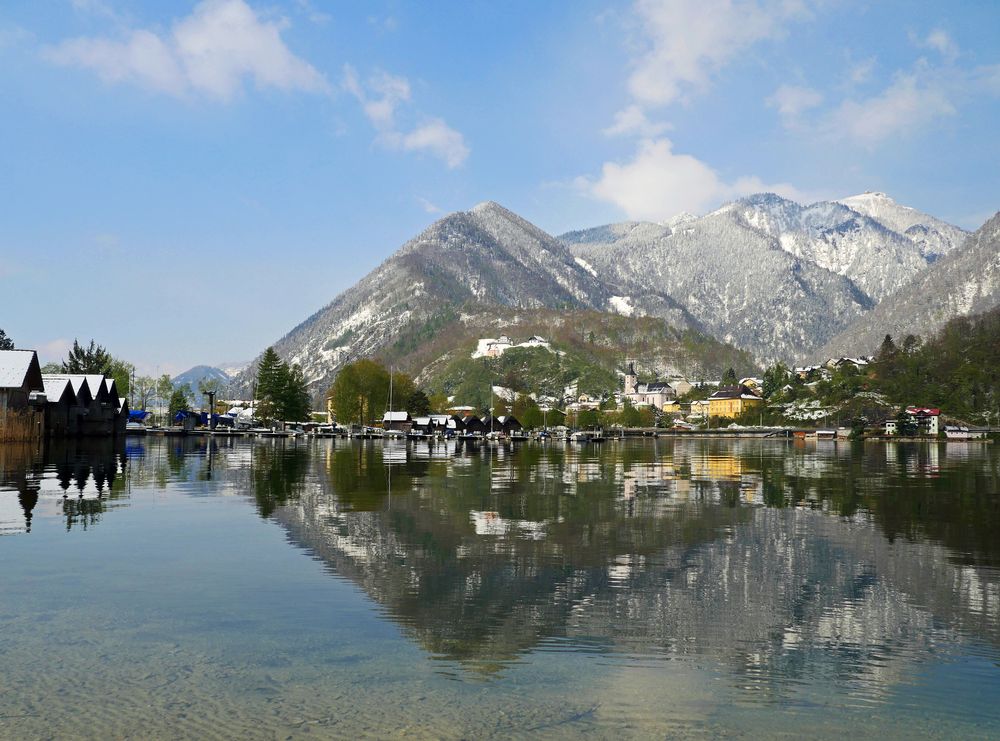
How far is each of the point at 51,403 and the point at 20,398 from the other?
15302 mm

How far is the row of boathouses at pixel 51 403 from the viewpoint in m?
82.1

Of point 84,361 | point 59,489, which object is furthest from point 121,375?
point 59,489

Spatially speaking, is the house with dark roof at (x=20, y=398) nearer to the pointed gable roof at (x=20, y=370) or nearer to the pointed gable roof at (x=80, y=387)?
the pointed gable roof at (x=20, y=370)

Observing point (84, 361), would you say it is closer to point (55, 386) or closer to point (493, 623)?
point (55, 386)

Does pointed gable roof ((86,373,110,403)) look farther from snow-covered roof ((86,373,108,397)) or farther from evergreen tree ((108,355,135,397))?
evergreen tree ((108,355,135,397))

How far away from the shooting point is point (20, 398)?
83062 millimetres

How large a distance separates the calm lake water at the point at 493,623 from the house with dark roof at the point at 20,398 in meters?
59.6

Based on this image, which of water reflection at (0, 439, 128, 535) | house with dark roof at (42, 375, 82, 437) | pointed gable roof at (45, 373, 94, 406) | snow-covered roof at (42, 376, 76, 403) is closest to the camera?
water reflection at (0, 439, 128, 535)

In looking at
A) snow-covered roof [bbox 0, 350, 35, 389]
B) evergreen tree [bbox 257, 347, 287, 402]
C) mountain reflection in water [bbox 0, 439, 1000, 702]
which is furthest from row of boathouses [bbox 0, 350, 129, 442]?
evergreen tree [bbox 257, 347, 287, 402]

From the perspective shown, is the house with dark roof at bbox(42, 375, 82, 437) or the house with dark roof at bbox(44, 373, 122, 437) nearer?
the house with dark roof at bbox(42, 375, 82, 437)

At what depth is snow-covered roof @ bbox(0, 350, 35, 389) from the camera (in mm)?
81875

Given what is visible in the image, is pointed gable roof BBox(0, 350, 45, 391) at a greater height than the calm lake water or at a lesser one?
greater

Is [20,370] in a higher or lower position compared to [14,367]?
lower

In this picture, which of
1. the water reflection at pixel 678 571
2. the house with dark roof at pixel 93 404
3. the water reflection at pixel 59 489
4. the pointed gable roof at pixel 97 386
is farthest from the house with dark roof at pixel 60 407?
the water reflection at pixel 678 571
